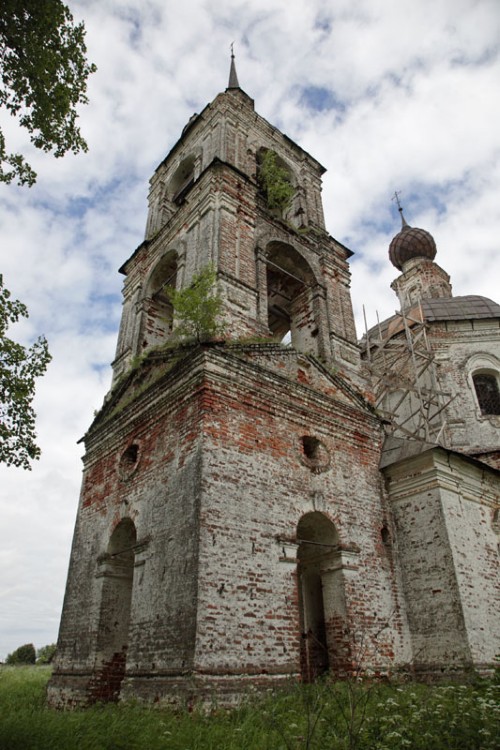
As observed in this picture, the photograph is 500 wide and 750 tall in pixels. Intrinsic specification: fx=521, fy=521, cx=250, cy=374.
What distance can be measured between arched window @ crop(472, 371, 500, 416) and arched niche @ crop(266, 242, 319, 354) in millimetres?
6731

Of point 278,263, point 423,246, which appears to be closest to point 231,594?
point 278,263

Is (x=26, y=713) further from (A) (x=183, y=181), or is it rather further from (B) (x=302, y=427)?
(A) (x=183, y=181)

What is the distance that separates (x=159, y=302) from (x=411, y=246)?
16971 mm

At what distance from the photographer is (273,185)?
42.0 ft

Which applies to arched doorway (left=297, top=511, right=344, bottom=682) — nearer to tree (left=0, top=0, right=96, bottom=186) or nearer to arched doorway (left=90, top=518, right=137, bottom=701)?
arched doorway (left=90, top=518, right=137, bottom=701)

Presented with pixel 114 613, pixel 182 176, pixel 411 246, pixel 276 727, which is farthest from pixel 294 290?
pixel 411 246

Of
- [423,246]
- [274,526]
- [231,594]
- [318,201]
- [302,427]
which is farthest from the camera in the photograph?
[423,246]

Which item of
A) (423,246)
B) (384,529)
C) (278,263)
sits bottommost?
(384,529)

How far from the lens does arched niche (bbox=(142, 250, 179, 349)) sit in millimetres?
12562

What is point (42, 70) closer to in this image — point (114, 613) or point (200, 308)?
point (200, 308)

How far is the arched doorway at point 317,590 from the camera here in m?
8.34

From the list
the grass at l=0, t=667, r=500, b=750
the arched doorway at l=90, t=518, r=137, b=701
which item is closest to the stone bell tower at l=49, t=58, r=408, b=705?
the arched doorway at l=90, t=518, r=137, b=701

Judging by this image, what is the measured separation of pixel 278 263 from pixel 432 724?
32.5 feet

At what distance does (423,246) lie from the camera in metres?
25.6
